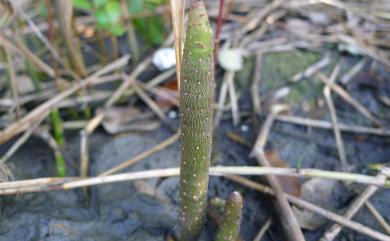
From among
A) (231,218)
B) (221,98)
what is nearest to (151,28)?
(221,98)

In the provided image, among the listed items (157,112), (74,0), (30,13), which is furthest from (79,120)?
(30,13)

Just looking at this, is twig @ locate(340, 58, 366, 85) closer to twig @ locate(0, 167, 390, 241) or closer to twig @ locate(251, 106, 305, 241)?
twig @ locate(251, 106, 305, 241)

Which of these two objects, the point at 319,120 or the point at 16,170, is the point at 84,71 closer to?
the point at 16,170

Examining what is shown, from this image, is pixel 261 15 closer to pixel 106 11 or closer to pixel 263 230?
pixel 106 11

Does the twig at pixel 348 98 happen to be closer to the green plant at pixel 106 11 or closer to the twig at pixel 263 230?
the twig at pixel 263 230

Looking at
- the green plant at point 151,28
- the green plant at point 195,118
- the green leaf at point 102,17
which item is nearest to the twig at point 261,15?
the green plant at point 151,28

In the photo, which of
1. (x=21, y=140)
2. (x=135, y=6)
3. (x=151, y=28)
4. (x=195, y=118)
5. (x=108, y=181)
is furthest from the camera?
(x=151, y=28)
